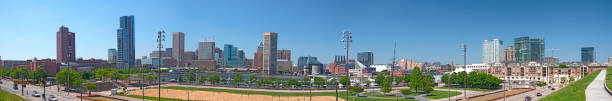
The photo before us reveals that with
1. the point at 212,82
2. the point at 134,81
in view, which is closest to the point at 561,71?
the point at 212,82

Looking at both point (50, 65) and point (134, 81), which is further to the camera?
point (50, 65)

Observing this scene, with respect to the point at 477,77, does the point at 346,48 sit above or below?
above

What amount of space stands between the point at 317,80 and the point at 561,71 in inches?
3458

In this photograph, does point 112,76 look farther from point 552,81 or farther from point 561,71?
point 561,71

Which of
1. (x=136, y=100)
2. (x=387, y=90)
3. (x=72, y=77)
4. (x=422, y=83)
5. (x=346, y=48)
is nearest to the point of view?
(x=346, y=48)

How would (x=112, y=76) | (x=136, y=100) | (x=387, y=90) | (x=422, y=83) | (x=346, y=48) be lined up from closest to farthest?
(x=346, y=48) → (x=136, y=100) → (x=387, y=90) → (x=422, y=83) → (x=112, y=76)

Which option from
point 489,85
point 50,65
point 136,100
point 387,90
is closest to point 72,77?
point 136,100

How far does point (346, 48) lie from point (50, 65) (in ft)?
467

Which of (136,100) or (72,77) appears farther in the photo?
(72,77)

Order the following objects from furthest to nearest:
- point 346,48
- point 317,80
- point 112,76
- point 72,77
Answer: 1. point 112,76
2. point 317,80
3. point 72,77
4. point 346,48

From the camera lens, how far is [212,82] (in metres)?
112

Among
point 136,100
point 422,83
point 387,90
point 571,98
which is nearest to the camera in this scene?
point 571,98

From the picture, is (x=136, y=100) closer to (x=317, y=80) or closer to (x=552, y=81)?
(x=317, y=80)

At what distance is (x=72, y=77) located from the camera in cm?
8538
